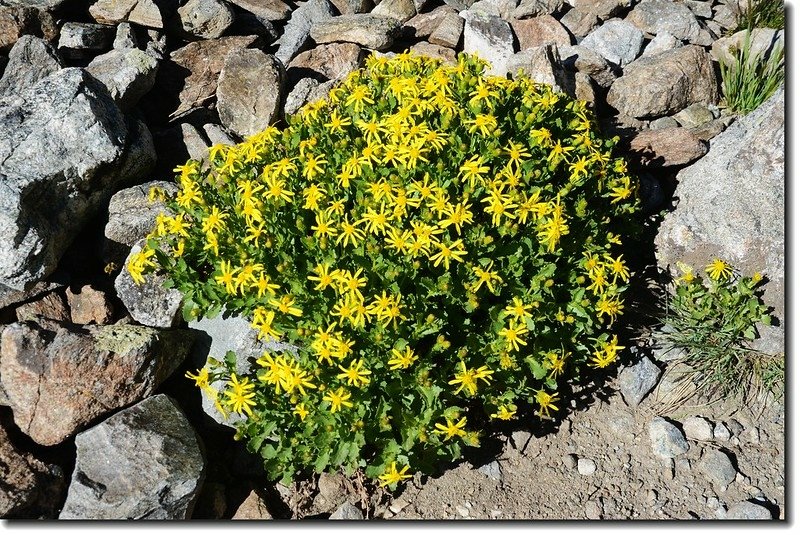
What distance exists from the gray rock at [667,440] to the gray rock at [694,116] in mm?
2578

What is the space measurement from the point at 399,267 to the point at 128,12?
3.76 m

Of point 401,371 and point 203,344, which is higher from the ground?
point 401,371

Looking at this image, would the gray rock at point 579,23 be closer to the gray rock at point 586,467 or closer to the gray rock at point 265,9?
the gray rock at point 265,9

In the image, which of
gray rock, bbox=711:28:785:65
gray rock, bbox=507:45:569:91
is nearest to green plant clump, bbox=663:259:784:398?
gray rock, bbox=507:45:569:91

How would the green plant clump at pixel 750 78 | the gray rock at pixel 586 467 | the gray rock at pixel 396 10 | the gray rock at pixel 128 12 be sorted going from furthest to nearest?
the gray rock at pixel 396 10
the gray rock at pixel 128 12
the green plant clump at pixel 750 78
the gray rock at pixel 586 467

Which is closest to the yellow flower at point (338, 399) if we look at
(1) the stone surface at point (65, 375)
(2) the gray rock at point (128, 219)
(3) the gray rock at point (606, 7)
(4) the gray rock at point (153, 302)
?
(1) the stone surface at point (65, 375)

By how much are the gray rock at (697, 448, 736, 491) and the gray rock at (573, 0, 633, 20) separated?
13.9 feet

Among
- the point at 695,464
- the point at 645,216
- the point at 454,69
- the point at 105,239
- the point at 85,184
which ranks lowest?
the point at 695,464

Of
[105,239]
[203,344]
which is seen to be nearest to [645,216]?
[203,344]

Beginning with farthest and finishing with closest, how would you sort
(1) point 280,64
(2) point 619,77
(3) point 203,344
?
(2) point 619,77 → (1) point 280,64 → (3) point 203,344

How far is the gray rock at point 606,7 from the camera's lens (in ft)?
22.7

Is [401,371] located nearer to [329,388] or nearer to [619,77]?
[329,388]

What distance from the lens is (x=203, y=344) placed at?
465 centimetres

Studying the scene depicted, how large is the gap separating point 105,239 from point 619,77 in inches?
165
